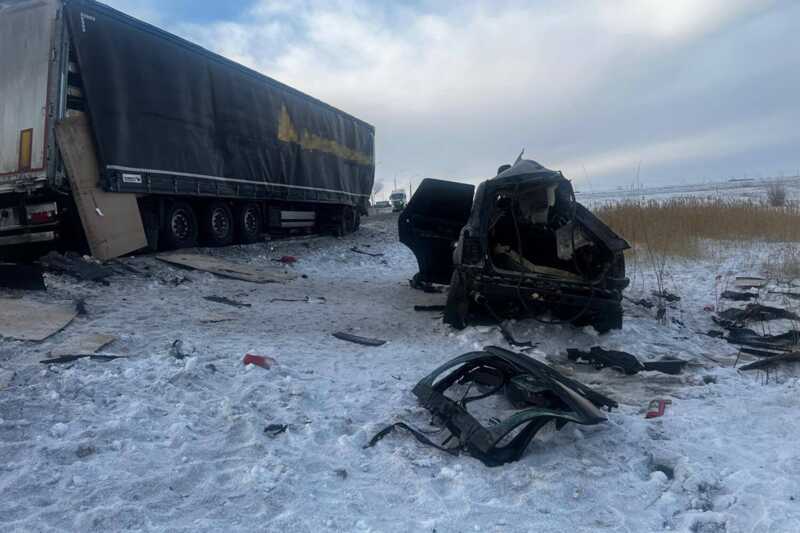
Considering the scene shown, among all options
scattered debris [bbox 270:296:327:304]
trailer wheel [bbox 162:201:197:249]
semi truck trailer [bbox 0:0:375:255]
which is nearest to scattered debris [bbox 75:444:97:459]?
scattered debris [bbox 270:296:327:304]

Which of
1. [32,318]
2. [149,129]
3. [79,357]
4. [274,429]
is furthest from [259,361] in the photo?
[149,129]

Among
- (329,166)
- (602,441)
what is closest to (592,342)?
(602,441)

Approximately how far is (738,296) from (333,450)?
6896 mm

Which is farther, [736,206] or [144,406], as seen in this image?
[736,206]

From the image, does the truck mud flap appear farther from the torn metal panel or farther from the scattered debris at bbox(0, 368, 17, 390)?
the scattered debris at bbox(0, 368, 17, 390)

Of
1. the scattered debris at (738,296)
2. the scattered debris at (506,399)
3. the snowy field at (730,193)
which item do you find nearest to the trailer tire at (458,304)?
the scattered debris at (506,399)

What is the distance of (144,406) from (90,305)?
10.8ft

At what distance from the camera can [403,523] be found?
2.40 m

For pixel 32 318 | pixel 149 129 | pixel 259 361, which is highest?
pixel 149 129

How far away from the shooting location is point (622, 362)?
4715 mm

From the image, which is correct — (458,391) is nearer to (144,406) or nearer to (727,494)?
(727,494)

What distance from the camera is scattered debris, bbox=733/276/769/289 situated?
8250mm

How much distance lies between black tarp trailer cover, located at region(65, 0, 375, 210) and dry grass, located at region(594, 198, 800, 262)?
307 inches

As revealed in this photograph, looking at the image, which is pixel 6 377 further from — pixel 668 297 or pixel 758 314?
pixel 668 297
